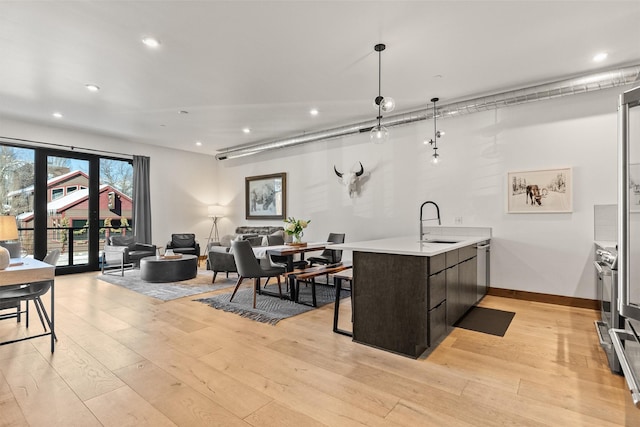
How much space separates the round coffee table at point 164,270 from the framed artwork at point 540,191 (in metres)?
5.39

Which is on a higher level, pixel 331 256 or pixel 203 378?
pixel 331 256

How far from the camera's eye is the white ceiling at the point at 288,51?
9.01ft

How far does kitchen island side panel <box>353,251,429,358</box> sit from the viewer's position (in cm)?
259

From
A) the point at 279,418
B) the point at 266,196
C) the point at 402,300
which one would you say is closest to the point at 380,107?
the point at 402,300

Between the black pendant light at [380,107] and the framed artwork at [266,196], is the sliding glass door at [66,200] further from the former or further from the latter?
the black pendant light at [380,107]

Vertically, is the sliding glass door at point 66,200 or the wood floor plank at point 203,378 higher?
the sliding glass door at point 66,200

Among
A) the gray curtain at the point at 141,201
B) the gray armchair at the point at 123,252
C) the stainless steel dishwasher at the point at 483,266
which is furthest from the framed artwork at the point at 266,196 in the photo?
the stainless steel dishwasher at the point at 483,266

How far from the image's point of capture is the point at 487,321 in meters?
3.57

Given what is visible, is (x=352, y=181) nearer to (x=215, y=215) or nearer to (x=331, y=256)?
(x=331, y=256)

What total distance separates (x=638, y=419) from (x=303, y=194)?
602 centimetres

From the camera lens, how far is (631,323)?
1.27 meters

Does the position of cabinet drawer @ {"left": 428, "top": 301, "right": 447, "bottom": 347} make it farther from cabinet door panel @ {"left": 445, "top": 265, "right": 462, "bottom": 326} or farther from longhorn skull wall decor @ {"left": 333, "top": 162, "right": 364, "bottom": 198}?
longhorn skull wall decor @ {"left": 333, "top": 162, "right": 364, "bottom": 198}

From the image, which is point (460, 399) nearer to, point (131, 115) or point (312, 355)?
point (312, 355)

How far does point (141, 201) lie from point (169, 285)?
9.58 feet
